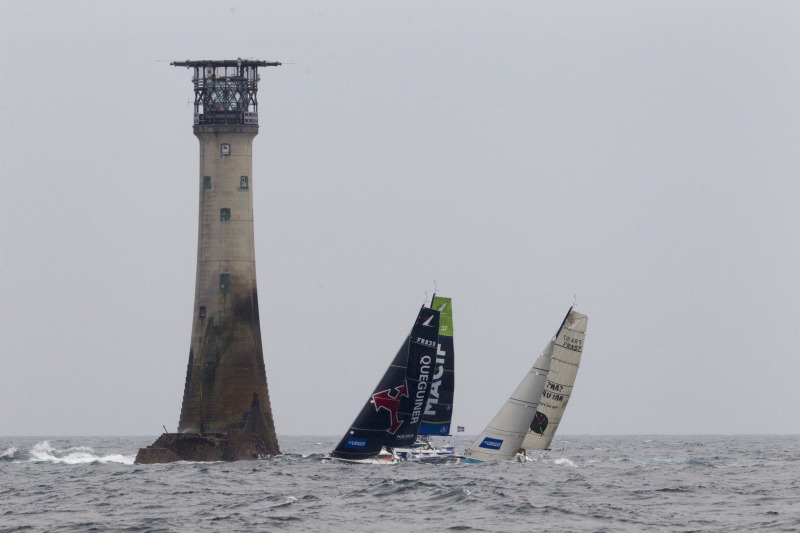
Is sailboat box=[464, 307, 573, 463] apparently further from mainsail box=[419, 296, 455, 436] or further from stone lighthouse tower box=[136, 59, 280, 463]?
stone lighthouse tower box=[136, 59, 280, 463]

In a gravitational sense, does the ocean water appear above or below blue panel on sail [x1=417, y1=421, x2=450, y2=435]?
below

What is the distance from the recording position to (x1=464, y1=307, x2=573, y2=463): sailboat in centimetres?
7019

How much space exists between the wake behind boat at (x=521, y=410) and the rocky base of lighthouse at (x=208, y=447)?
10.9 m

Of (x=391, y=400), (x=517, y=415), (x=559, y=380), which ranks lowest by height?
(x=517, y=415)

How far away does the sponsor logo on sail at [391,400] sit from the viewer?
225 ft

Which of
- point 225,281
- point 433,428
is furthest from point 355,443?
point 225,281

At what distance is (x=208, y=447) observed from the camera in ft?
238

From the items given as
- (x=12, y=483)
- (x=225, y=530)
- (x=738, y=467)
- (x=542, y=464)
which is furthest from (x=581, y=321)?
(x=225, y=530)

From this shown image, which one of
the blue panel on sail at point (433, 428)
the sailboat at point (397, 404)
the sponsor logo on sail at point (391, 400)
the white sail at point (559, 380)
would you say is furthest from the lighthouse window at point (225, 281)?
the white sail at point (559, 380)

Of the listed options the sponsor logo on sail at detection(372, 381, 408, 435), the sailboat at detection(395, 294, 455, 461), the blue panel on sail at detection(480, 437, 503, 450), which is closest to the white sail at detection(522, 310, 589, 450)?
the blue panel on sail at detection(480, 437, 503, 450)

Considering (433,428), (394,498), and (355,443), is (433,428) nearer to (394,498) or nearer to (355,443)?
(355,443)

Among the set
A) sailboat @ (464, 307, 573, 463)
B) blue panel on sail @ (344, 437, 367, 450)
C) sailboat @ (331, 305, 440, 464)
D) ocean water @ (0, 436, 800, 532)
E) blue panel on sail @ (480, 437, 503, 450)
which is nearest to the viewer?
ocean water @ (0, 436, 800, 532)

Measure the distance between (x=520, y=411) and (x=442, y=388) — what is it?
20.9 ft

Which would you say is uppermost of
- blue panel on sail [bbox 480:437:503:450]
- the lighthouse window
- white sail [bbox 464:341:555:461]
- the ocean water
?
the lighthouse window
